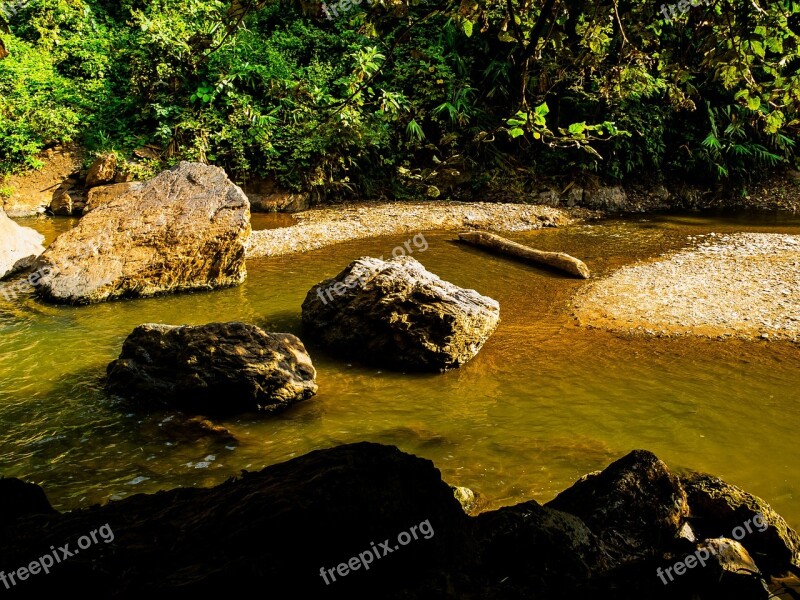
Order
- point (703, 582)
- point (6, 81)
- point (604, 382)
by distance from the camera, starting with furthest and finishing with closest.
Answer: point (6, 81), point (604, 382), point (703, 582)

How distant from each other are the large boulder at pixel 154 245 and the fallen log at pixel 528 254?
4.69 m

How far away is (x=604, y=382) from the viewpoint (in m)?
5.67

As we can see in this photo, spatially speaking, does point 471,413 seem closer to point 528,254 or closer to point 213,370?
point 213,370

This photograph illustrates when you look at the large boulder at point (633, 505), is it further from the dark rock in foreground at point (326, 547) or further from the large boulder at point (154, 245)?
the large boulder at point (154, 245)

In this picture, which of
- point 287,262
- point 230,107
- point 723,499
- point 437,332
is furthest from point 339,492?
point 230,107

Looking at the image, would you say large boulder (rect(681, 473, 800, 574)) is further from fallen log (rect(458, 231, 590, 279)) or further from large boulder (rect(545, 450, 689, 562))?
fallen log (rect(458, 231, 590, 279))

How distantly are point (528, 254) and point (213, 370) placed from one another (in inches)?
264

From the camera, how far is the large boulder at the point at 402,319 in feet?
20.0

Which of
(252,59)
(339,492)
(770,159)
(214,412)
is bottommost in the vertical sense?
(214,412)

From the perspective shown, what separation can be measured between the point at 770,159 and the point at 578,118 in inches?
236

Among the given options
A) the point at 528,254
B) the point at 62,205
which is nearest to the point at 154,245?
the point at 528,254

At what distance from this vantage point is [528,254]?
404 inches

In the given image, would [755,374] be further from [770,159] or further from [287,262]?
[770,159]

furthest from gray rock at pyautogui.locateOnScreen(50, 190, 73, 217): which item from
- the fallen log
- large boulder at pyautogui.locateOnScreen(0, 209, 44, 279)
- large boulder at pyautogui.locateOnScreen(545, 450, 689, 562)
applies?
large boulder at pyautogui.locateOnScreen(545, 450, 689, 562)
